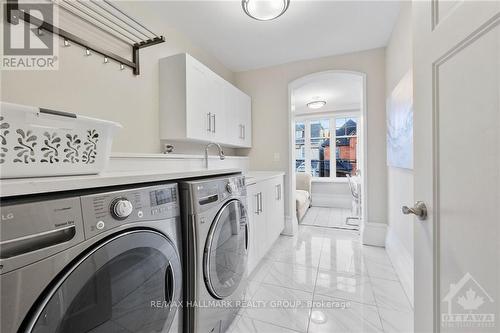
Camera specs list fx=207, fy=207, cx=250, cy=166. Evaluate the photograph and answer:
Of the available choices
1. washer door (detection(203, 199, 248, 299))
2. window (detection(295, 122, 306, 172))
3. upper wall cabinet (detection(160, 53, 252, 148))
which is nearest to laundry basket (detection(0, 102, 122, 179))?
washer door (detection(203, 199, 248, 299))

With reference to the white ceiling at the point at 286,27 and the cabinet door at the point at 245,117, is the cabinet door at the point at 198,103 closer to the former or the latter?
the white ceiling at the point at 286,27

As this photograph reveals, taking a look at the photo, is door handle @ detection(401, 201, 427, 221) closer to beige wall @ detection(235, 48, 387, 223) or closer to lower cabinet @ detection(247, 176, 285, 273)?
lower cabinet @ detection(247, 176, 285, 273)

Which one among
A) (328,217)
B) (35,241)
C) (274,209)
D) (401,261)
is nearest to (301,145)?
(328,217)

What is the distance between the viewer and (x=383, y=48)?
2.58 meters

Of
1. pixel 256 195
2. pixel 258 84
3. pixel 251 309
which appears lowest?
pixel 251 309

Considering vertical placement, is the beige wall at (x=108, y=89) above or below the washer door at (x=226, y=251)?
above

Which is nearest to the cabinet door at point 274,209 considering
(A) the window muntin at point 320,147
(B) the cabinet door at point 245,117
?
(B) the cabinet door at point 245,117

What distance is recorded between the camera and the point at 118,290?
0.69 metres

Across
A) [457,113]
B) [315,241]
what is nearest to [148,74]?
[457,113]

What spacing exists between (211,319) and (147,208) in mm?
706

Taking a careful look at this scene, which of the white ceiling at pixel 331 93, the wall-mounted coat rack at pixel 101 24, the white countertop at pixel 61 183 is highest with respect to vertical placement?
the white ceiling at pixel 331 93

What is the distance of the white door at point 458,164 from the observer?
1.54 feet

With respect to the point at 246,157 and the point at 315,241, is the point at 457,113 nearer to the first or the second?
the point at 315,241

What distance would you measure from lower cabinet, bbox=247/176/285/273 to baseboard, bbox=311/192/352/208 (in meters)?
2.76
